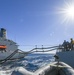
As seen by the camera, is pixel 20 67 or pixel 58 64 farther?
pixel 58 64

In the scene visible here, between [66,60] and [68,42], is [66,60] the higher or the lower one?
the lower one

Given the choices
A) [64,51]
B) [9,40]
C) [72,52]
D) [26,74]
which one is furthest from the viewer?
[9,40]

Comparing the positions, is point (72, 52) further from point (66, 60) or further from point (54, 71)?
point (54, 71)

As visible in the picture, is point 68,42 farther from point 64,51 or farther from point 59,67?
point 59,67

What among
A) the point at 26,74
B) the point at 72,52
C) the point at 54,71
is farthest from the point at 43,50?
the point at 72,52

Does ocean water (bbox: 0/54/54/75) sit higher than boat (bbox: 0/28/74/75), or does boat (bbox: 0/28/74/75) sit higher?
boat (bbox: 0/28/74/75)

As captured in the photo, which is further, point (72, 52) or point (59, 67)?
point (72, 52)

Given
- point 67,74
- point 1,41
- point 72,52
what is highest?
point 1,41

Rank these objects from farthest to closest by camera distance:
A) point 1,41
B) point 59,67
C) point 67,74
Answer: point 1,41
point 59,67
point 67,74

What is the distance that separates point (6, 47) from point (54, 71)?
50759 mm

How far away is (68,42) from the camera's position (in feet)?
78.2

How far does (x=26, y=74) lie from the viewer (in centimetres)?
990

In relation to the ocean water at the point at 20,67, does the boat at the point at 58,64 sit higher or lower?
higher

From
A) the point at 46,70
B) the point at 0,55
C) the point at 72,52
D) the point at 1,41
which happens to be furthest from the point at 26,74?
the point at 1,41
